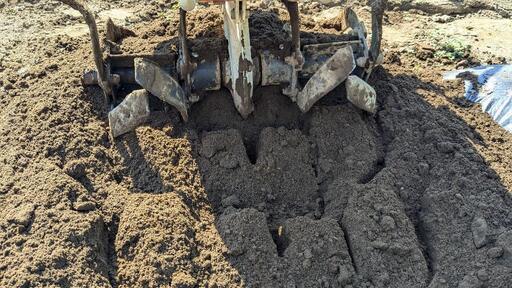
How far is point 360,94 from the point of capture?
4.00 m

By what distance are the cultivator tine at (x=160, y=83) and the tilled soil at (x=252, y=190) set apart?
174 mm

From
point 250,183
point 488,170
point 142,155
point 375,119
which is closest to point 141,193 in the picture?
point 142,155

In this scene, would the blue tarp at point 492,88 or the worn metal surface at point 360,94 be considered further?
the blue tarp at point 492,88

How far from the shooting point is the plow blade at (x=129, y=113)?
3838mm

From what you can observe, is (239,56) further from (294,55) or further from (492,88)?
(492,88)

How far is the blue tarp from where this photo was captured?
4500 mm

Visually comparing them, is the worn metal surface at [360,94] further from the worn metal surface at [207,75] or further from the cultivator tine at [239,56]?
the worn metal surface at [207,75]

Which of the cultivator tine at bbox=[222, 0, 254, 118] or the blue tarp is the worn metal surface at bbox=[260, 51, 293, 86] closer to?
the cultivator tine at bbox=[222, 0, 254, 118]

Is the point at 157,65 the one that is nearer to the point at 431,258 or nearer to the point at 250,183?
the point at 250,183

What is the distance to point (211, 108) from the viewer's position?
409 cm

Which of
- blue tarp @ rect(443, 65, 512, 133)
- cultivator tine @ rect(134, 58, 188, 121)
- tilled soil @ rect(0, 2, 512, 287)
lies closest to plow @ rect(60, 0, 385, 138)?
cultivator tine @ rect(134, 58, 188, 121)

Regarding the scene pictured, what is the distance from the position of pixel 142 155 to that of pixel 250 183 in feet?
2.25

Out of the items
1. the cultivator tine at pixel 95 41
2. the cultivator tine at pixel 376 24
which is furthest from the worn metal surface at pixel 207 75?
the cultivator tine at pixel 376 24

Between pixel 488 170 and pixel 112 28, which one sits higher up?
pixel 112 28
